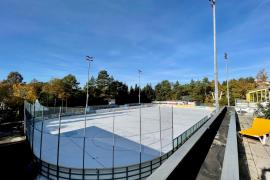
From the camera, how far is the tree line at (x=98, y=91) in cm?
2670

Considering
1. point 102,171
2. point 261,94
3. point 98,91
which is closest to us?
point 102,171

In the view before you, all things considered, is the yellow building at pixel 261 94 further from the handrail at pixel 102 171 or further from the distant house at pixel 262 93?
the handrail at pixel 102 171

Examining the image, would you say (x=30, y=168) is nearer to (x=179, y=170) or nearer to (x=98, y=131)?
(x=98, y=131)

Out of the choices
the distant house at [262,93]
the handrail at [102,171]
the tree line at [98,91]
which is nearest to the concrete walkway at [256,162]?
the handrail at [102,171]

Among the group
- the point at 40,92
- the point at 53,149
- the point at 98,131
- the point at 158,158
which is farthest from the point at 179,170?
the point at 40,92

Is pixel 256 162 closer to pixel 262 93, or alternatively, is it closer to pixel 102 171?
pixel 102 171

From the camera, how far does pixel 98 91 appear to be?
149ft

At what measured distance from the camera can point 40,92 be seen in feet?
119

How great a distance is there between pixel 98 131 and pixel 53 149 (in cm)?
455

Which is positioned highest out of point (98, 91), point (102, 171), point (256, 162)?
point (98, 91)

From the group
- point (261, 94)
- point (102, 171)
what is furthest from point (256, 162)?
point (261, 94)

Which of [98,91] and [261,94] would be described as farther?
[98,91]

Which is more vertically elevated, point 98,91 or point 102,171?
point 98,91

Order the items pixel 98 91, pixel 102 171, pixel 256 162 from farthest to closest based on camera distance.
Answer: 1. pixel 98 91
2. pixel 102 171
3. pixel 256 162
